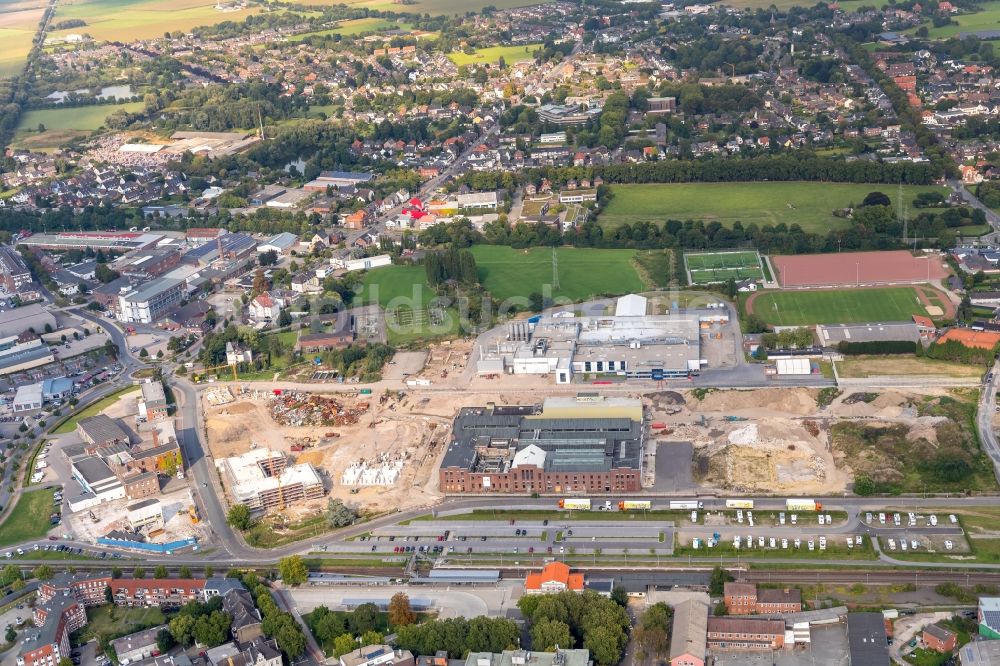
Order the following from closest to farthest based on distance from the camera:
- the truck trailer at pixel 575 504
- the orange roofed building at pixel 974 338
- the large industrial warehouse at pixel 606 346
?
the truck trailer at pixel 575 504 < the orange roofed building at pixel 974 338 < the large industrial warehouse at pixel 606 346

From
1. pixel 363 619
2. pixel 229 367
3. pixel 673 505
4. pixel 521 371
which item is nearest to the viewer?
pixel 363 619

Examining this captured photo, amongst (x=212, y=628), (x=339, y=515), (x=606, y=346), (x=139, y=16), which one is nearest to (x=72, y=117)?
(x=139, y=16)

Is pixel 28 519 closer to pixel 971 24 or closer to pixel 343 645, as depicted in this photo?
pixel 343 645

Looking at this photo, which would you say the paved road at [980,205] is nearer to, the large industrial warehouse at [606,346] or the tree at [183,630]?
the large industrial warehouse at [606,346]

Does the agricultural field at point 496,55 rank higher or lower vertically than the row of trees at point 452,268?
lower

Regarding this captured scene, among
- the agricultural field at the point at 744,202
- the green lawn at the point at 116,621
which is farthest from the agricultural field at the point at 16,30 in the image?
the green lawn at the point at 116,621

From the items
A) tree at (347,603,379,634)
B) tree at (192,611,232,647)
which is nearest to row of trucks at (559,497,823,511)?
tree at (347,603,379,634)

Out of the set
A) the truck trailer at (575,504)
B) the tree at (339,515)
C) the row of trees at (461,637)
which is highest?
the row of trees at (461,637)

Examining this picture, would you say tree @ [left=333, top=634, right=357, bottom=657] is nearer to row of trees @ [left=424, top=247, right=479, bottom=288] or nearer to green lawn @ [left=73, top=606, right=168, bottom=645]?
green lawn @ [left=73, top=606, right=168, bottom=645]
